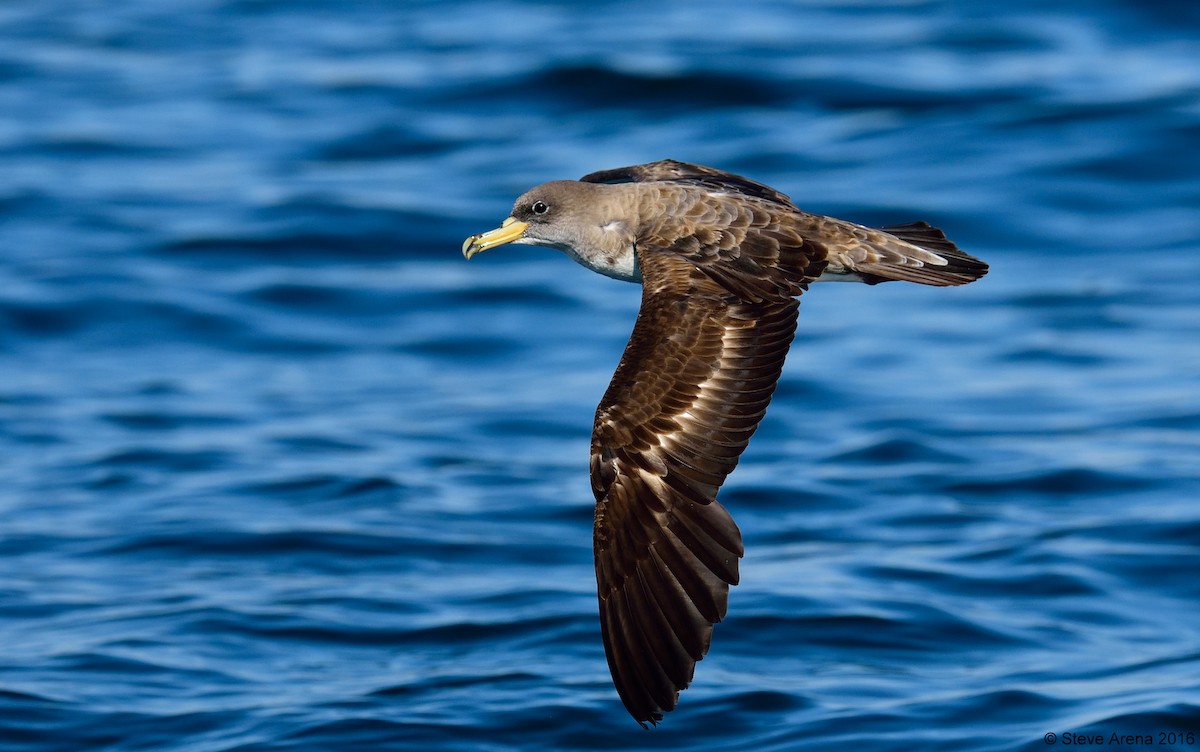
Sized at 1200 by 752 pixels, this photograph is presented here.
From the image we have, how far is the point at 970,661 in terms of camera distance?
8.55 m

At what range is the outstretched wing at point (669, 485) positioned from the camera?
20.2 feet

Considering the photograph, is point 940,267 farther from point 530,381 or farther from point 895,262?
point 530,381

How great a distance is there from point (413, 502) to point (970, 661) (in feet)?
11.3

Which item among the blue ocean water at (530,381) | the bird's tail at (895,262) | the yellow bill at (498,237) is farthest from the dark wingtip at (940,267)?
the blue ocean water at (530,381)

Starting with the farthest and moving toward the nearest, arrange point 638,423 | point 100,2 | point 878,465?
point 100,2
point 878,465
point 638,423

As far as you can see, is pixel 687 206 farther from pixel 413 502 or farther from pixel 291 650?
pixel 413 502

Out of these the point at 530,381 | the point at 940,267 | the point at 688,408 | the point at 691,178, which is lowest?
the point at 688,408

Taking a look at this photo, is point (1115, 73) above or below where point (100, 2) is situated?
below

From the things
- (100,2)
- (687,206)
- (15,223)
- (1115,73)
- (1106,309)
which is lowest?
(687,206)

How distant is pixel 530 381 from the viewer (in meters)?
12.5

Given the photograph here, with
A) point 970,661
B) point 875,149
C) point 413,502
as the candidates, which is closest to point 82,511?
point 413,502

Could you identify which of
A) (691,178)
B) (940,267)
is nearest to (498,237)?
(691,178)

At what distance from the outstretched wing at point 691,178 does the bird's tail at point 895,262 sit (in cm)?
50

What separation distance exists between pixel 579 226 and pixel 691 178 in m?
0.77
